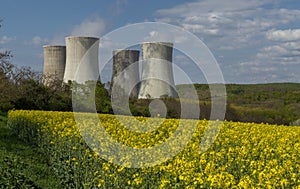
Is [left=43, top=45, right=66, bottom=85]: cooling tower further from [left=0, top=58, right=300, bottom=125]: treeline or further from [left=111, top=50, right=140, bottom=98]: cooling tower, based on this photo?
[left=111, top=50, right=140, bottom=98]: cooling tower

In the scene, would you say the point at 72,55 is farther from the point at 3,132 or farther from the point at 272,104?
the point at 272,104

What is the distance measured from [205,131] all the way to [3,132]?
964 cm

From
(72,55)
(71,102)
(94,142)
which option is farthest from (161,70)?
(94,142)

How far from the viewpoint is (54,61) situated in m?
29.3

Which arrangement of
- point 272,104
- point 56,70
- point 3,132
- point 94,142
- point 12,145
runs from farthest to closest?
point 272,104 < point 56,70 < point 3,132 < point 12,145 < point 94,142

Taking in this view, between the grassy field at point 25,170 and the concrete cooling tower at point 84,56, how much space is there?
9.69 metres

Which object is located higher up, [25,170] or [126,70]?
[126,70]

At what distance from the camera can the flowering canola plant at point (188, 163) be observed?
4568mm

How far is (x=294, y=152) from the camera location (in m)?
7.21

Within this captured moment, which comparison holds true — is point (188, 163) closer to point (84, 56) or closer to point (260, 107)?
point (84, 56)

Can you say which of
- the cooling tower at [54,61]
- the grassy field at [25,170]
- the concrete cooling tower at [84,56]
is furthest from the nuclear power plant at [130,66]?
the grassy field at [25,170]

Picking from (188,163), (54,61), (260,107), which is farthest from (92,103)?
(188,163)

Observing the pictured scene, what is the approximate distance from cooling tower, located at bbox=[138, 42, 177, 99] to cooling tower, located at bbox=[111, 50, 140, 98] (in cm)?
182

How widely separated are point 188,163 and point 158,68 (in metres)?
18.3
